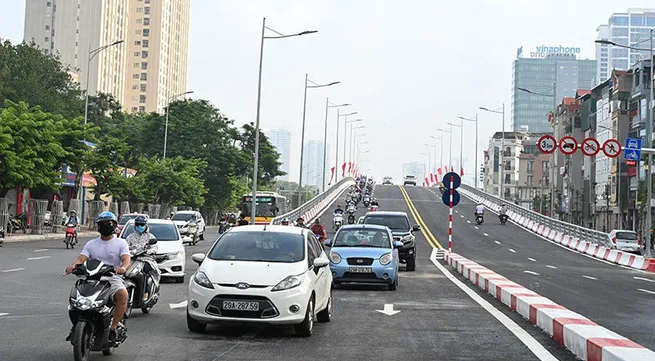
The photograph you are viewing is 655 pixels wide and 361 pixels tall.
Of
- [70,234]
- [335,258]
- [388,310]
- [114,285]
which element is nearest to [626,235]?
[70,234]

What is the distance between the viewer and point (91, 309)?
9047 mm

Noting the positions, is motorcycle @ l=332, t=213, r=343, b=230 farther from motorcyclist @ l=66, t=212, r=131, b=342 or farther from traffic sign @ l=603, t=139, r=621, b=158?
motorcyclist @ l=66, t=212, r=131, b=342

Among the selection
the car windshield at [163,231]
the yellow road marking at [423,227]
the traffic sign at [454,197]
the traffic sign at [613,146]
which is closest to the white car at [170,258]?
the car windshield at [163,231]

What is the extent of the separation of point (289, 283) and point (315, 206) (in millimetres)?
64671

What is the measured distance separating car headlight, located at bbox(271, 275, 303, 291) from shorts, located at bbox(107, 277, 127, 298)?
2590 mm

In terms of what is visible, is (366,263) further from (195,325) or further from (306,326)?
(195,325)

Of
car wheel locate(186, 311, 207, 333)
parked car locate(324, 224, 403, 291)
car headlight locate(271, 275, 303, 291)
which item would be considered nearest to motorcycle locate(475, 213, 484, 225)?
parked car locate(324, 224, 403, 291)

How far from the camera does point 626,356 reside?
8664 mm

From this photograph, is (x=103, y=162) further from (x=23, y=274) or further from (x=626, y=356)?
(x=626, y=356)

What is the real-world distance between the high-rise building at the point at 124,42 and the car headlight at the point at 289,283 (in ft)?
424

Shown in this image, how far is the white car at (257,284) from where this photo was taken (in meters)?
11.7

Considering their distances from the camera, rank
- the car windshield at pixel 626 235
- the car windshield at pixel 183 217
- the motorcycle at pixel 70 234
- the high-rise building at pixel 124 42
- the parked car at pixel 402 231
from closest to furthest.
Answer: the parked car at pixel 402 231 < the motorcycle at pixel 70 234 < the car windshield at pixel 183 217 < the car windshield at pixel 626 235 < the high-rise building at pixel 124 42

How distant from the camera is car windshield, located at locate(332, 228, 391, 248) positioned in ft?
72.6

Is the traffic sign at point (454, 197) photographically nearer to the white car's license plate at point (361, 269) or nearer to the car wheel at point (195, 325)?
the white car's license plate at point (361, 269)
